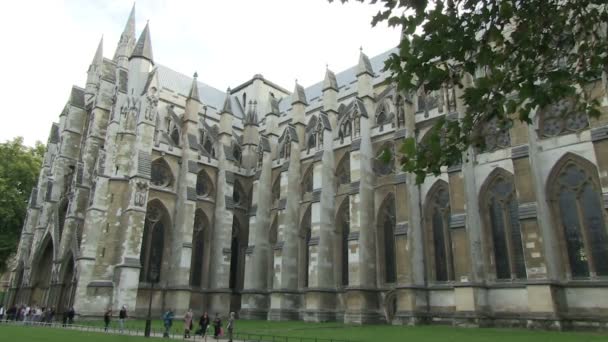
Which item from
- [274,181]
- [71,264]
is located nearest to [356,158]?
[274,181]

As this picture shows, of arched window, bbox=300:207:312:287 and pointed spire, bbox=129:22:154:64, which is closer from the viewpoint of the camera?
arched window, bbox=300:207:312:287

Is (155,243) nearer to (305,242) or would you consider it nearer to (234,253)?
(234,253)

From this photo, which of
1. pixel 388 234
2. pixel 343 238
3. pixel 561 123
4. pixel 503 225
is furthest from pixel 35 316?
pixel 561 123

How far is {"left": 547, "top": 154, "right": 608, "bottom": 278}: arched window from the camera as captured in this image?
1802 cm

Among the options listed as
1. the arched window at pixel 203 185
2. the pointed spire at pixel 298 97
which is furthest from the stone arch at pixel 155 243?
the pointed spire at pixel 298 97

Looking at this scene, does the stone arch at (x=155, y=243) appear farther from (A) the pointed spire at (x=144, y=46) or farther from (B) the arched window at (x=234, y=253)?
(A) the pointed spire at (x=144, y=46)

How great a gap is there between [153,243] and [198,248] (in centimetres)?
335

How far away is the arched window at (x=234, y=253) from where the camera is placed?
33.4m

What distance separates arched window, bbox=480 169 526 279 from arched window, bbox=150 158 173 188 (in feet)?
65.1

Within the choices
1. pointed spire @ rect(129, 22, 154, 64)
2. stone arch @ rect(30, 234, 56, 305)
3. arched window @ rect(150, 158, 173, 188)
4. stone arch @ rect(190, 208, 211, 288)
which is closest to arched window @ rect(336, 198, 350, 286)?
stone arch @ rect(190, 208, 211, 288)

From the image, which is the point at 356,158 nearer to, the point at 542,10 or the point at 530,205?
the point at 530,205

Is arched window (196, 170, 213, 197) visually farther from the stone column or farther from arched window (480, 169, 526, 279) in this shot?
arched window (480, 169, 526, 279)

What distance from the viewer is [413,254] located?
22438 millimetres

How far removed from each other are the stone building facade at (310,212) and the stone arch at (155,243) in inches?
3.6
